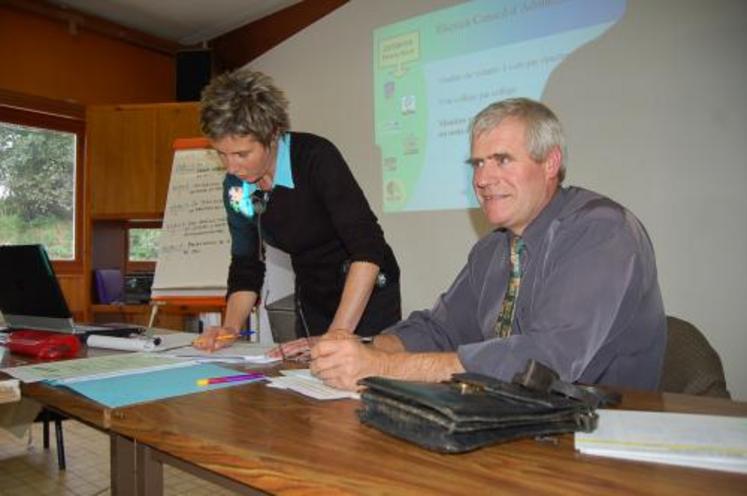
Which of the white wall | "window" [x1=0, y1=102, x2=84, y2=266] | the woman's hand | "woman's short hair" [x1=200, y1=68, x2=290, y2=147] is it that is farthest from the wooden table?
"window" [x1=0, y1=102, x2=84, y2=266]

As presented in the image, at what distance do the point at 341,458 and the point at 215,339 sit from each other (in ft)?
2.97

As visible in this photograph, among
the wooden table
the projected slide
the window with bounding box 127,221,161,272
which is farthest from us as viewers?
the window with bounding box 127,221,161,272

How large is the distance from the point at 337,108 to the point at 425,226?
3.40 ft

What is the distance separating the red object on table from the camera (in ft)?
4.70

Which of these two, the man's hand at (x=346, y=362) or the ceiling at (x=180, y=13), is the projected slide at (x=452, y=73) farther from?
the man's hand at (x=346, y=362)

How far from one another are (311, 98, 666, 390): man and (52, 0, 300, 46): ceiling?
329 centimetres

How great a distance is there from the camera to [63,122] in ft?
13.7

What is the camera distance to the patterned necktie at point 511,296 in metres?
1.16

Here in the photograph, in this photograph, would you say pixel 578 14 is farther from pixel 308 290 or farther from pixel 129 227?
pixel 129 227

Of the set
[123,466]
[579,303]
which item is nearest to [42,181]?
[123,466]

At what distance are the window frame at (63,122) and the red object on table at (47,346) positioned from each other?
2.60 m

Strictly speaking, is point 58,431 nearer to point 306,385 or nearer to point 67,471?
point 67,471

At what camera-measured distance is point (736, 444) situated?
66 centimetres

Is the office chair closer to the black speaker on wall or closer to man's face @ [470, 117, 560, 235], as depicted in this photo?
man's face @ [470, 117, 560, 235]
